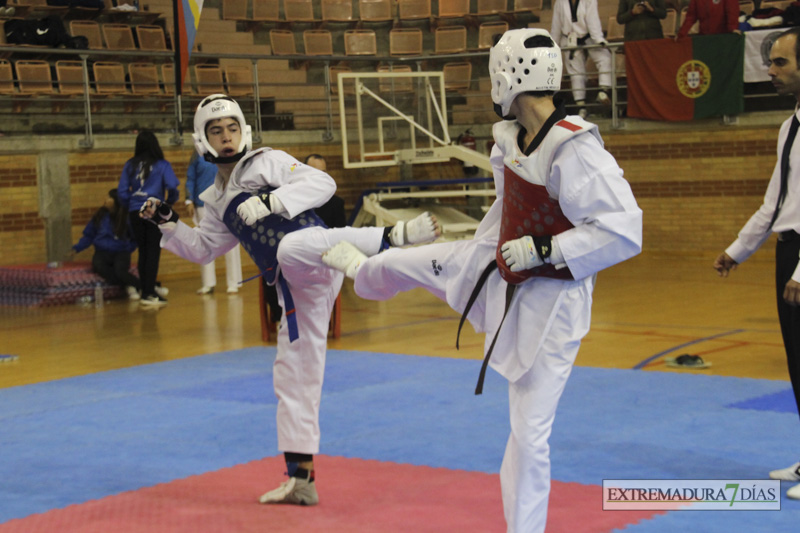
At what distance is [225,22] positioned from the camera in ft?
58.6

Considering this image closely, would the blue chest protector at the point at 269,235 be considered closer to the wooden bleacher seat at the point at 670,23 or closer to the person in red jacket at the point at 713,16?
the person in red jacket at the point at 713,16

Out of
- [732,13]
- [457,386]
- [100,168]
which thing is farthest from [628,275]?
[100,168]

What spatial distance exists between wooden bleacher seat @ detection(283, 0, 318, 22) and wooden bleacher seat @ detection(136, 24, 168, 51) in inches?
127

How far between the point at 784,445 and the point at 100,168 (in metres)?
11.0

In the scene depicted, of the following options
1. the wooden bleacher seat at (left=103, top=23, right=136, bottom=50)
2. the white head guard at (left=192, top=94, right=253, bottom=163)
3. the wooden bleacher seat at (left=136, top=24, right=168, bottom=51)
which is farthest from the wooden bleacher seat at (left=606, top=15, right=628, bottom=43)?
the white head guard at (left=192, top=94, right=253, bottom=163)

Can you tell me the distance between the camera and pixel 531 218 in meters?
3.46

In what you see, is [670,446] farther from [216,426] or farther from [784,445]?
[216,426]

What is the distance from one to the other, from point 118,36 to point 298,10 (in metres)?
4.16

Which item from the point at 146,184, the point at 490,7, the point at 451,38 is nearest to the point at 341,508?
the point at 146,184

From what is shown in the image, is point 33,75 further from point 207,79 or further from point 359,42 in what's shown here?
point 359,42

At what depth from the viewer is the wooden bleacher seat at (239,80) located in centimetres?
1591

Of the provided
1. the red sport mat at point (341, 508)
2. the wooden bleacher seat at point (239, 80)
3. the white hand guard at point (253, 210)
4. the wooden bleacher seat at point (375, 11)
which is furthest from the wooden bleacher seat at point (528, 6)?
the white hand guard at point (253, 210)

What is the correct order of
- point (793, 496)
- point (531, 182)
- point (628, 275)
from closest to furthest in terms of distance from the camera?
point (531, 182) → point (793, 496) → point (628, 275)

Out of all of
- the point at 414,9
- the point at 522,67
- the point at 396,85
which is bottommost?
the point at 522,67
